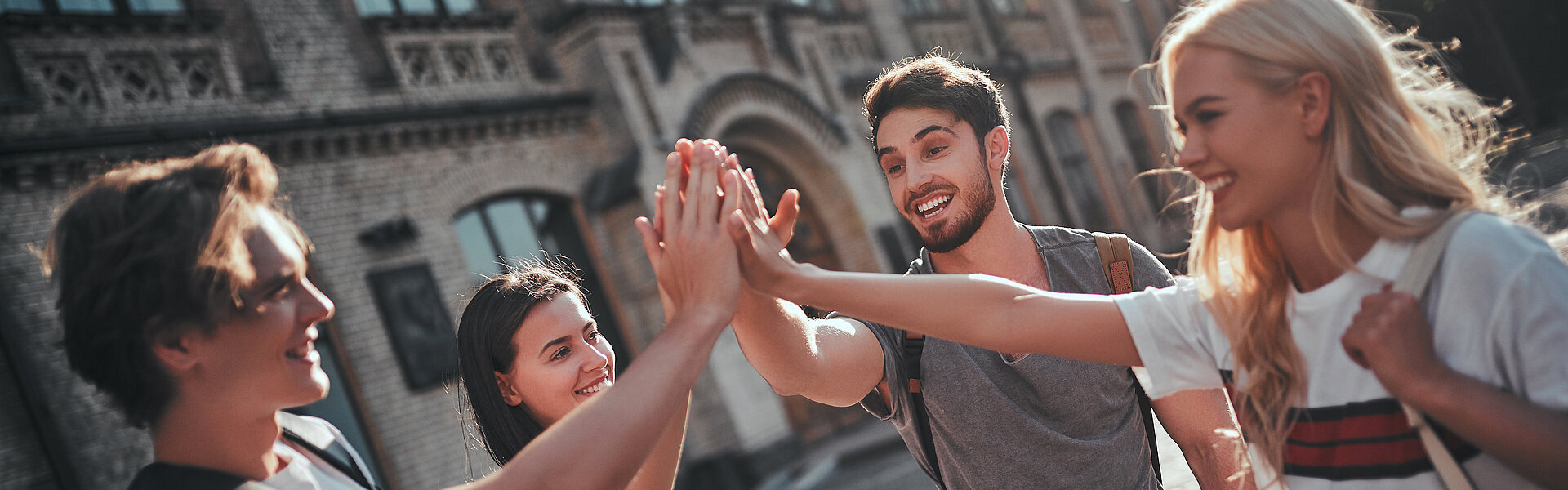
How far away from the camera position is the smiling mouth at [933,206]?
2.57 meters

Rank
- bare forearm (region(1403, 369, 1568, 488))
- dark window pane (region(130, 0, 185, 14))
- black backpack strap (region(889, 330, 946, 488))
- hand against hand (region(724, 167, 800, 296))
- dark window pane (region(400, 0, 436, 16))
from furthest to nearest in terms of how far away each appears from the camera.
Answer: dark window pane (region(400, 0, 436, 16)) < dark window pane (region(130, 0, 185, 14)) < black backpack strap (region(889, 330, 946, 488)) < hand against hand (region(724, 167, 800, 296)) < bare forearm (region(1403, 369, 1568, 488))

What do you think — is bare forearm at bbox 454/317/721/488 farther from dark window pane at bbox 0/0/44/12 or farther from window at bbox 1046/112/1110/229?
window at bbox 1046/112/1110/229

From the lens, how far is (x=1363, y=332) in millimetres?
1446

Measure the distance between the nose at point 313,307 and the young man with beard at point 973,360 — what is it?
83 centimetres

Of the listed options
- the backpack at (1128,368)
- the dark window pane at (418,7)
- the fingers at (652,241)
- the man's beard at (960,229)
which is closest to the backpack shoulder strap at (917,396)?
the backpack at (1128,368)

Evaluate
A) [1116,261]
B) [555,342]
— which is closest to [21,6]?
[555,342]

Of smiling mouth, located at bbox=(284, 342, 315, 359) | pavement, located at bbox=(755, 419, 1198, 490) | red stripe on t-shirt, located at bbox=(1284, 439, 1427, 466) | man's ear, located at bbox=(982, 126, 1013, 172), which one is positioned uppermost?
smiling mouth, located at bbox=(284, 342, 315, 359)

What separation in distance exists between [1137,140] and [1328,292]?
68.8 ft

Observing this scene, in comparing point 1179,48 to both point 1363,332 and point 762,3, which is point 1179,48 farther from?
point 762,3

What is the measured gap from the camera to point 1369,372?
1.53m

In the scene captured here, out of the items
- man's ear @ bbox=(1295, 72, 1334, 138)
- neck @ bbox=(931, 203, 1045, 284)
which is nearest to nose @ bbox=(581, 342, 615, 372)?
neck @ bbox=(931, 203, 1045, 284)

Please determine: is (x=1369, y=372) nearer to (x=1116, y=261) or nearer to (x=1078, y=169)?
(x=1116, y=261)

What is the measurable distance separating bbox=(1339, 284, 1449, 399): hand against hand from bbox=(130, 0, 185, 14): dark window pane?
9.13 meters

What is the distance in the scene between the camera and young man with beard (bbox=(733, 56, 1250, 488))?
225 centimetres
